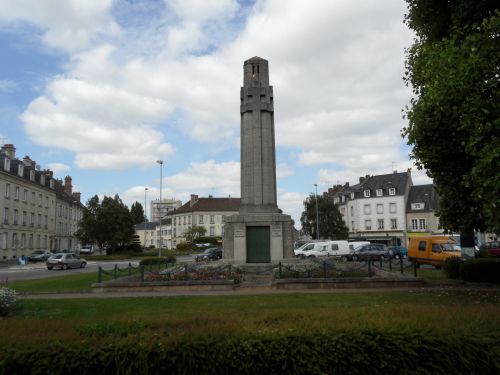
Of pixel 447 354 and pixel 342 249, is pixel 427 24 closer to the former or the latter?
pixel 447 354

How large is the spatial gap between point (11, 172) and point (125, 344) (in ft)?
191

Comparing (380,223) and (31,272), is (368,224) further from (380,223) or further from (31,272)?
(31,272)

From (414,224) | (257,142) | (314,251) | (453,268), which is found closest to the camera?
(453,268)

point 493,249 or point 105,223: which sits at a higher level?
point 105,223

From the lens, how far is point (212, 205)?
367ft

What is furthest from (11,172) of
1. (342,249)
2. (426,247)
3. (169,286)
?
(426,247)

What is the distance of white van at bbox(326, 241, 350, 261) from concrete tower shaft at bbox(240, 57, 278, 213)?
54.2 ft

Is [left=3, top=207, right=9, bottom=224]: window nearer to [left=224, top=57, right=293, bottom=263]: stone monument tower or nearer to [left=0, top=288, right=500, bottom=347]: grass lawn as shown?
[left=224, top=57, right=293, bottom=263]: stone monument tower

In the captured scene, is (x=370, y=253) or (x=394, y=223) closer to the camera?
(x=370, y=253)

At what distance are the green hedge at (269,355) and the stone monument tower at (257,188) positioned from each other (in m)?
18.3

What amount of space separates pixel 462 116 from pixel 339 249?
98.0 ft

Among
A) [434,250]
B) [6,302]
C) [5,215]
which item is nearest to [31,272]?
[5,215]

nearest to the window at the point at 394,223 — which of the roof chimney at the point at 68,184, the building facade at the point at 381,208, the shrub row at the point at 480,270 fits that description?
the building facade at the point at 381,208

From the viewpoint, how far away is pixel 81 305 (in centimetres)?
1322
